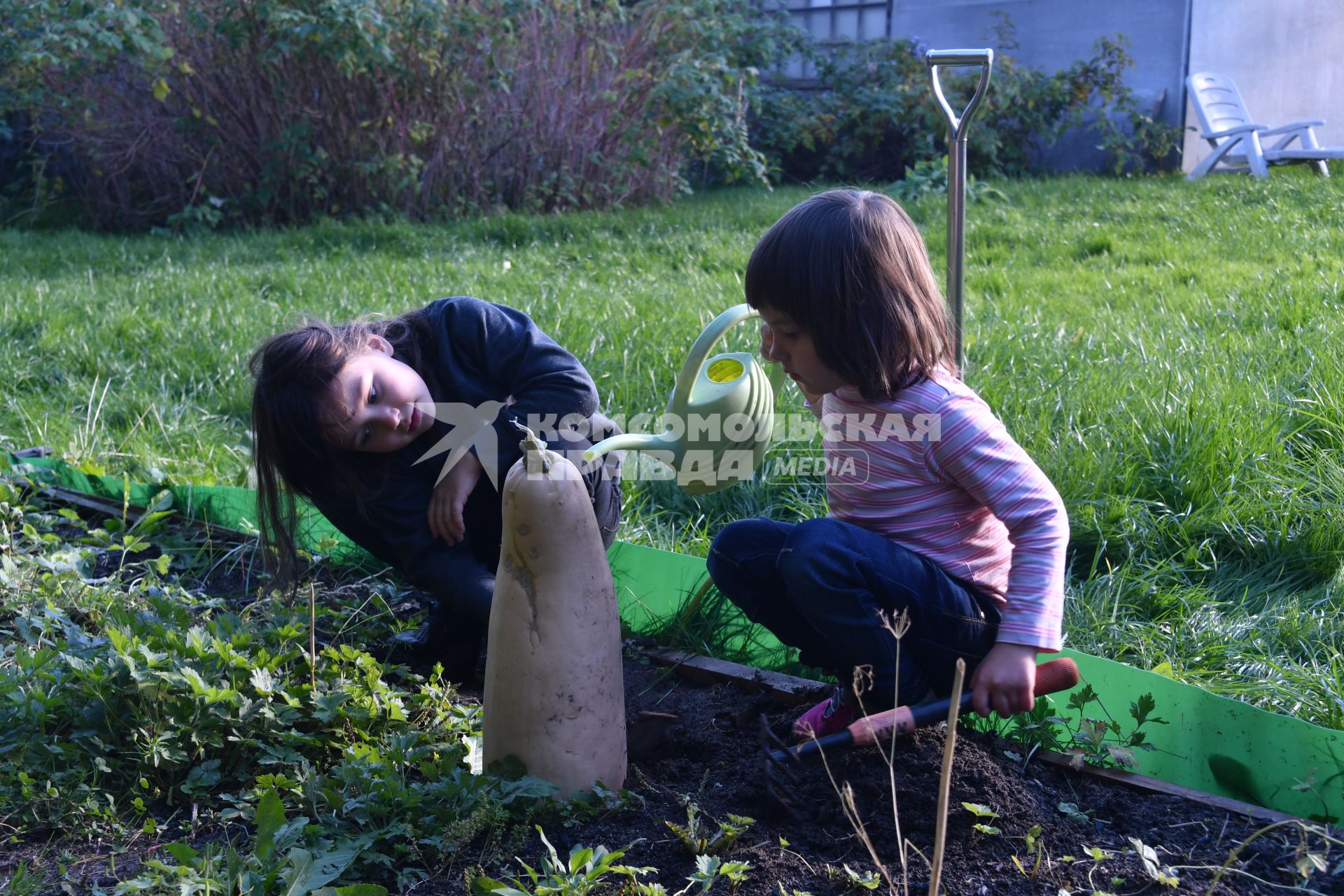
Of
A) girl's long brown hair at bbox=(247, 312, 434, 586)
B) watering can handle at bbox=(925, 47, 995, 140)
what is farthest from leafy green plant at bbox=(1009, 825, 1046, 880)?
girl's long brown hair at bbox=(247, 312, 434, 586)

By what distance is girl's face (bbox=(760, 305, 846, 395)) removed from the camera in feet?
5.55

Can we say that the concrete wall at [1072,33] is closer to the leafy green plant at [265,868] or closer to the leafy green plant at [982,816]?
the leafy green plant at [982,816]

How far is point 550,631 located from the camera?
1500 millimetres

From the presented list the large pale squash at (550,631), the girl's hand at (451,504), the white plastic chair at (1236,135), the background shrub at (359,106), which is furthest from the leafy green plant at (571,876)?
the white plastic chair at (1236,135)

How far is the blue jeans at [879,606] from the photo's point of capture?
1.66m

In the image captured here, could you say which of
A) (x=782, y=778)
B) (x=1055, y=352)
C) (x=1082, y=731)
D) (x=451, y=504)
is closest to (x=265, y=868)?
(x=782, y=778)

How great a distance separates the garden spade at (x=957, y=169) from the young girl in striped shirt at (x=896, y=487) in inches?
12.2

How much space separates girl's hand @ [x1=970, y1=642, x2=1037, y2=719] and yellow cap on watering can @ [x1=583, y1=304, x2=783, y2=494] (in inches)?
22.2

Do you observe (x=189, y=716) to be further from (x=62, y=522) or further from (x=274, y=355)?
(x=62, y=522)

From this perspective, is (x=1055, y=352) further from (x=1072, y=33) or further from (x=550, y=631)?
(x=1072, y=33)

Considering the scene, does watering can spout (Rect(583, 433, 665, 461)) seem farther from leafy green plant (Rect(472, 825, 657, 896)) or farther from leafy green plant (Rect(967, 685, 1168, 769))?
leafy green plant (Rect(967, 685, 1168, 769))

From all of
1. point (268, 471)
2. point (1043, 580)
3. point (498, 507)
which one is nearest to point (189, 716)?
point (268, 471)

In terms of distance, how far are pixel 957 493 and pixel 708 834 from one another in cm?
64

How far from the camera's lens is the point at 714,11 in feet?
28.6
